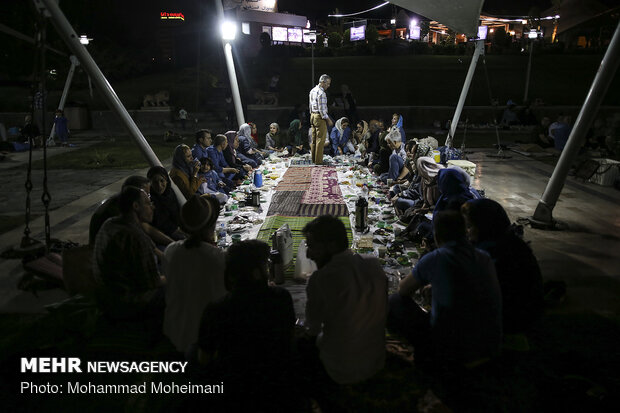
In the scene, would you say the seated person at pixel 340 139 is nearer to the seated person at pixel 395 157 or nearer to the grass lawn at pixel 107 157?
the seated person at pixel 395 157

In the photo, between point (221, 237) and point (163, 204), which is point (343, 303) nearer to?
point (163, 204)

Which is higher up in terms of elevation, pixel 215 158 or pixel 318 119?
pixel 318 119

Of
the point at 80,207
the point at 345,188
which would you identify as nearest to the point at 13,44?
the point at 80,207

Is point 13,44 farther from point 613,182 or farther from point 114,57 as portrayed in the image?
point 613,182

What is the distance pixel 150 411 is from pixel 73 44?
14.8 feet

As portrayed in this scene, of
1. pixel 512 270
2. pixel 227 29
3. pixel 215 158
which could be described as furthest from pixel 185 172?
pixel 227 29

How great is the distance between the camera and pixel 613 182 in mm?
9508

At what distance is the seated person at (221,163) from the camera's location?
912 centimetres

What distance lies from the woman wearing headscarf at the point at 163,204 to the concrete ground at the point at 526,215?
1.37 metres

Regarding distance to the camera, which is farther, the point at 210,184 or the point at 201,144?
the point at 201,144

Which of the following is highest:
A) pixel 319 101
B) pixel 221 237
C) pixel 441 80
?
pixel 441 80

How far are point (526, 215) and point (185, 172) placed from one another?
6.11 metres

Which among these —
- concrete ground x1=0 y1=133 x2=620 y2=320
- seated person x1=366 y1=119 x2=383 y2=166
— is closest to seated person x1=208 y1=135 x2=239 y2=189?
concrete ground x1=0 y1=133 x2=620 y2=320

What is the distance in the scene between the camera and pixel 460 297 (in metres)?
2.95
